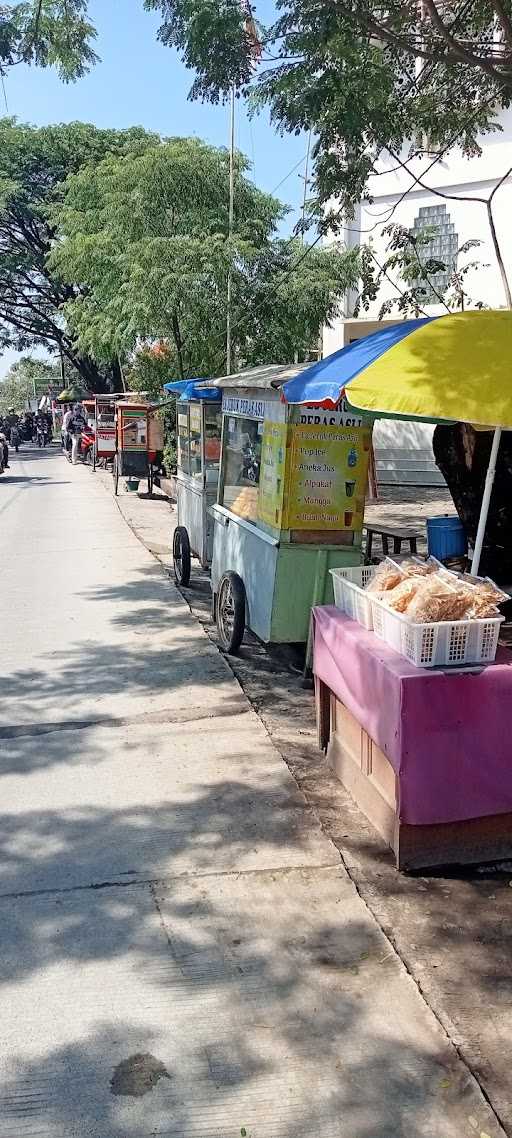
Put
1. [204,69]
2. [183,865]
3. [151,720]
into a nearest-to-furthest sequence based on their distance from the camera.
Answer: [183,865], [151,720], [204,69]

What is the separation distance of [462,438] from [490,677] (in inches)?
136

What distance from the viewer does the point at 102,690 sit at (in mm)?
6020

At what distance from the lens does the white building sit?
606 inches

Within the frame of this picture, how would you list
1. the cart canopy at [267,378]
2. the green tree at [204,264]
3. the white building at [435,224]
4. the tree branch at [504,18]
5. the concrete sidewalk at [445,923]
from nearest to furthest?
1. the concrete sidewalk at [445,923]
2. the cart canopy at [267,378]
3. the tree branch at [504,18]
4. the green tree at [204,264]
5. the white building at [435,224]

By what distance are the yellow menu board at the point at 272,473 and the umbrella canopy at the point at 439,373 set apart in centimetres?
126

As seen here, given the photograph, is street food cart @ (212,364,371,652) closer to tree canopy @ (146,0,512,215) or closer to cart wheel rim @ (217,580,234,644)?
cart wheel rim @ (217,580,234,644)

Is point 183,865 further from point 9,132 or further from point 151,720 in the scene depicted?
point 9,132

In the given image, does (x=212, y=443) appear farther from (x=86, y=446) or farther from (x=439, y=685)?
(x=86, y=446)

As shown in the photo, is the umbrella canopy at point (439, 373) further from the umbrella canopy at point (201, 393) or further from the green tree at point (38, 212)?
the green tree at point (38, 212)

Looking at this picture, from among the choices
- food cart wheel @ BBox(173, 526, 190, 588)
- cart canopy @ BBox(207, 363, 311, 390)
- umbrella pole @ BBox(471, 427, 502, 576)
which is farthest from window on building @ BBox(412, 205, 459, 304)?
umbrella pole @ BBox(471, 427, 502, 576)

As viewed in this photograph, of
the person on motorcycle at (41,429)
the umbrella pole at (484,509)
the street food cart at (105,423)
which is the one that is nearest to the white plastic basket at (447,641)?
the umbrella pole at (484,509)

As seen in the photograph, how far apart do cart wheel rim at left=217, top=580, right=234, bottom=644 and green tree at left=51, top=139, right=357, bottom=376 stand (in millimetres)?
7811

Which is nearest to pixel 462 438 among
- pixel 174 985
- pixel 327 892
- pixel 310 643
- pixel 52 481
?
pixel 310 643

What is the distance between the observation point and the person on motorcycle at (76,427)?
28484 millimetres
